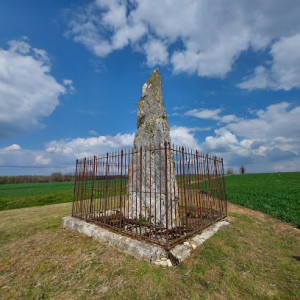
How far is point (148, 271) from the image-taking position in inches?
138

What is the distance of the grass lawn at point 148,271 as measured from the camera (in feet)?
10.1

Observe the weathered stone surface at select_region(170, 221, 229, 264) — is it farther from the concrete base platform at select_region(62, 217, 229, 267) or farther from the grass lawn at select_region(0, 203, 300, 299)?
the grass lawn at select_region(0, 203, 300, 299)

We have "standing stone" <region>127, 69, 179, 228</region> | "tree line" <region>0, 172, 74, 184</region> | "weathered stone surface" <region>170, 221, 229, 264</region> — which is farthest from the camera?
"tree line" <region>0, 172, 74, 184</region>

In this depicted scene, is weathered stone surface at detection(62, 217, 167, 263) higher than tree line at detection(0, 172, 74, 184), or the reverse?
tree line at detection(0, 172, 74, 184)

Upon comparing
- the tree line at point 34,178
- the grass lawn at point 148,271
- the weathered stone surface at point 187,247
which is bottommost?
the grass lawn at point 148,271

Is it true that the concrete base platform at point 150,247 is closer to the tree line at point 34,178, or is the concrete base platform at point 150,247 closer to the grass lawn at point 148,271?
the grass lawn at point 148,271

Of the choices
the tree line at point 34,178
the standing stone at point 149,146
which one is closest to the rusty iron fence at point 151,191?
the standing stone at point 149,146

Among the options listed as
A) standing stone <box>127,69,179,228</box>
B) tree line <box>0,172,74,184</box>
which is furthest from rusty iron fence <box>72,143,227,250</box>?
tree line <box>0,172,74,184</box>

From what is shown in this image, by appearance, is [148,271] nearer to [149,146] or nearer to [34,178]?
[149,146]

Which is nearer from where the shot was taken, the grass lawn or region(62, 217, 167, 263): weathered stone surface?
the grass lawn

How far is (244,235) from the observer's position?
563 cm

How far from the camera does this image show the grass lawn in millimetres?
3066

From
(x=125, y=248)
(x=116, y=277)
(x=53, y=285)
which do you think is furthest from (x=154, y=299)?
(x=53, y=285)

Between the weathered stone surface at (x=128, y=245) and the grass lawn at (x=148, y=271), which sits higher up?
the weathered stone surface at (x=128, y=245)
